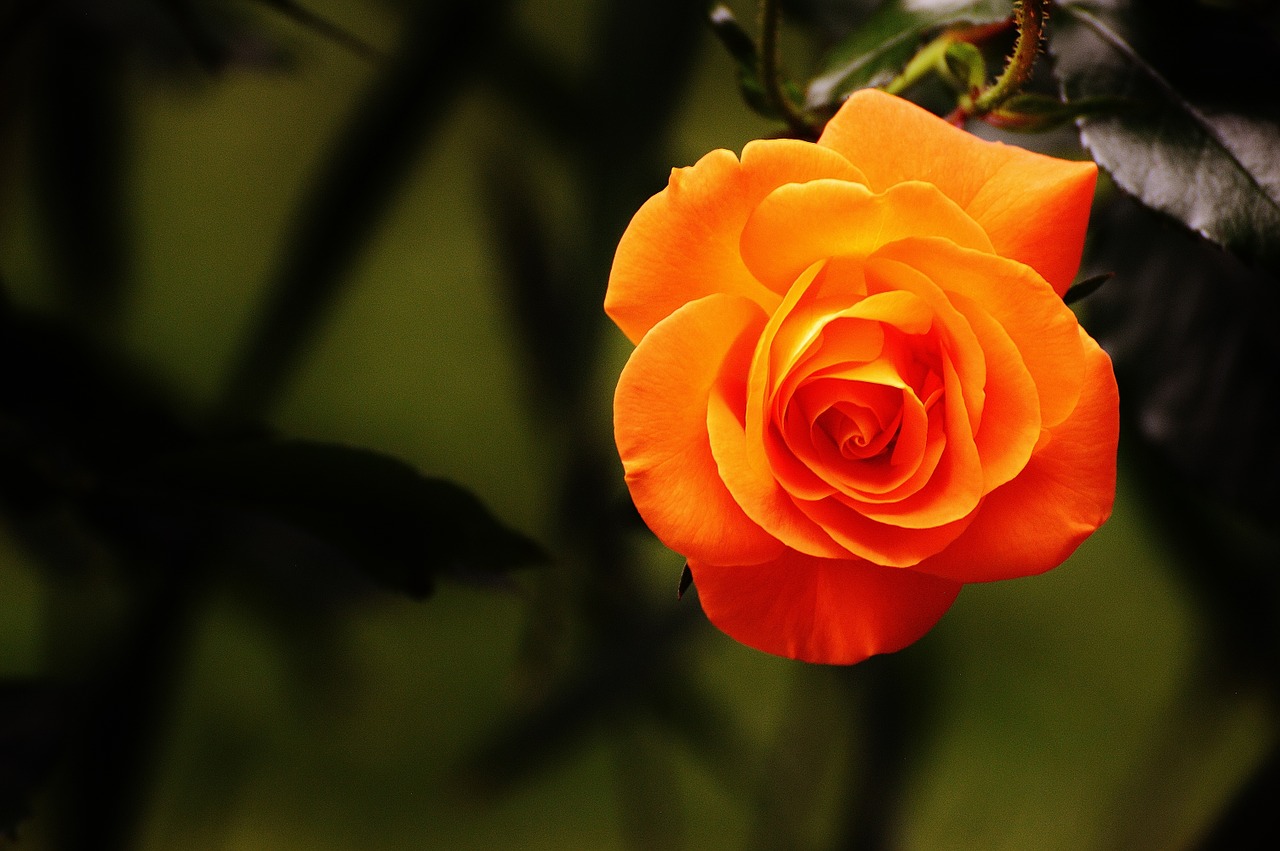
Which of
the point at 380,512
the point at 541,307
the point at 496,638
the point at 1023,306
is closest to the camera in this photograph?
the point at 1023,306

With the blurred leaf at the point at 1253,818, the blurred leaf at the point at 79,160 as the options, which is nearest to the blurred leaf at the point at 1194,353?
the blurred leaf at the point at 1253,818

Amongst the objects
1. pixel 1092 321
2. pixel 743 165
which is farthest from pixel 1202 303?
pixel 743 165

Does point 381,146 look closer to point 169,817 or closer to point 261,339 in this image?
point 261,339

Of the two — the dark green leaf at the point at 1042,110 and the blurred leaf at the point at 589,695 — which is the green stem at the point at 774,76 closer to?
the dark green leaf at the point at 1042,110

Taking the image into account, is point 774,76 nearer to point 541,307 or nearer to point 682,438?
point 682,438

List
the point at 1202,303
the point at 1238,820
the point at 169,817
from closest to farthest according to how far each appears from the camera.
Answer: the point at 1202,303 < the point at 1238,820 < the point at 169,817

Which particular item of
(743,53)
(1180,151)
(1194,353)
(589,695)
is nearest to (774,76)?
(743,53)
